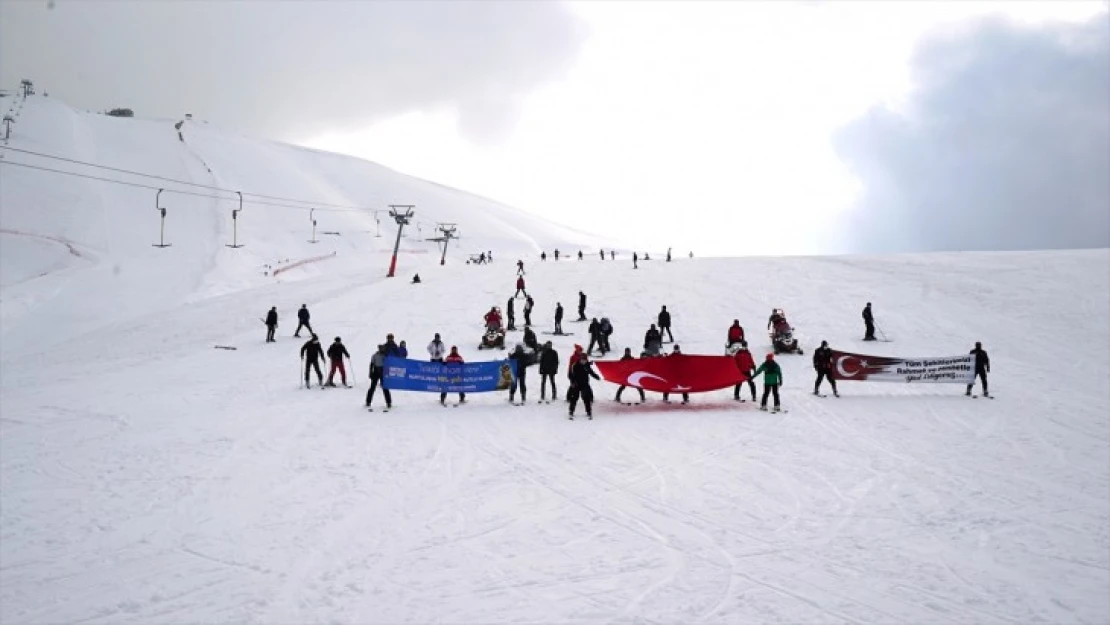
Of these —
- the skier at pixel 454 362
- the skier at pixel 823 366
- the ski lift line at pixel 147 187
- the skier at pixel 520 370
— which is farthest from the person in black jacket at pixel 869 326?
the ski lift line at pixel 147 187

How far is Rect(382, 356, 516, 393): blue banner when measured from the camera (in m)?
16.3

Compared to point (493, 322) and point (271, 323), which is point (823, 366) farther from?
point (271, 323)

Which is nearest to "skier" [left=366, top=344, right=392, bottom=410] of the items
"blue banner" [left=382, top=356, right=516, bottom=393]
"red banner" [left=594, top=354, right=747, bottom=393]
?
"blue banner" [left=382, top=356, right=516, bottom=393]

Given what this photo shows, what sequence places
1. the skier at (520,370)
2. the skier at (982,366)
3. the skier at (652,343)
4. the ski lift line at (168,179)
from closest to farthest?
the skier at (520,370) < the skier at (982,366) < the skier at (652,343) < the ski lift line at (168,179)

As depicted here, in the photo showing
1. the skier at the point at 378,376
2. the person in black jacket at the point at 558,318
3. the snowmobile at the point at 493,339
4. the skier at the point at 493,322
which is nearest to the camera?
the skier at the point at 378,376

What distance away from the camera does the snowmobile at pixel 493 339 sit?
2339 cm

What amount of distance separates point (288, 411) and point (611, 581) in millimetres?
10015

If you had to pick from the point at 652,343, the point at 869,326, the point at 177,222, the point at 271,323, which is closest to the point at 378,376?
the point at 652,343

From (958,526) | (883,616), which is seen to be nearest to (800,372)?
(958,526)

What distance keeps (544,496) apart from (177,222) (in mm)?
83110

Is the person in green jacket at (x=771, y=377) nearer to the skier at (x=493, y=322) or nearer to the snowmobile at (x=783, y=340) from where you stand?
the snowmobile at (x=783, y=340)

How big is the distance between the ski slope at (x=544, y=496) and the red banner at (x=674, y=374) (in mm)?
525

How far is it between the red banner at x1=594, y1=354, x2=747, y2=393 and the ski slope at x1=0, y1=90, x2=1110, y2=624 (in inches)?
20.7

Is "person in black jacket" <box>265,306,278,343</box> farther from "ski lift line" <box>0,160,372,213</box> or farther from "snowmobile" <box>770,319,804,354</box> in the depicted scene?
"ski lift line" <box>0,160,372,213</box>
